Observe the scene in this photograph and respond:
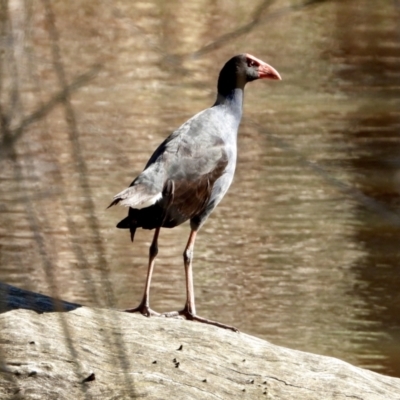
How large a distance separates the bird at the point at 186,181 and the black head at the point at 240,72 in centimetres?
24

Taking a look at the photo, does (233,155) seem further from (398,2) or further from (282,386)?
(398,2)

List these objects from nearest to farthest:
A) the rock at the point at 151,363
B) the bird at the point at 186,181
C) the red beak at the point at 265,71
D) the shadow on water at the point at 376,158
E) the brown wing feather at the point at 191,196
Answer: the rock at the point at 151,363 < the bird at the point at 186,181 < the brown wing feather at the point at 191,196 < the red beak at the point at 265,71 < the shadow on water at the point at 376,158

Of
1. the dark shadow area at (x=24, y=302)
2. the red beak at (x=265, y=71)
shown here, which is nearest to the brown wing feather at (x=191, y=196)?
the dark shadow area at (x=24, y=302)

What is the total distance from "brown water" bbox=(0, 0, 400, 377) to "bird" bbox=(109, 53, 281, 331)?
28 centimetres

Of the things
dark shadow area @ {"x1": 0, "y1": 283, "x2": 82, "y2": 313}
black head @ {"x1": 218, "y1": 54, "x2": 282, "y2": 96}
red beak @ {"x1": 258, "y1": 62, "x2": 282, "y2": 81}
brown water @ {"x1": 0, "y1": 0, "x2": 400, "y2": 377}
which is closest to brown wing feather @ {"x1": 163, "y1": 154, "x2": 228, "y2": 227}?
brown water @ {"x1": 0, "y1": 0, "x2": 400, "y2": 377}

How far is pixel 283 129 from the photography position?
12.3 metres

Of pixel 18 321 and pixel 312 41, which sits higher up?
pixel 18 321

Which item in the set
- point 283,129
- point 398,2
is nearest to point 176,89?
point 283,129

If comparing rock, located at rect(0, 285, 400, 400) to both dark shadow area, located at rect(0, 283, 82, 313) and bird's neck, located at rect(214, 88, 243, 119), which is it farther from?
bird's neck, located at rect(214, 88, 243, 119)

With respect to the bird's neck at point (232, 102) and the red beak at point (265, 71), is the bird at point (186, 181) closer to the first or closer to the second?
the bird's neck at point (232, 102)

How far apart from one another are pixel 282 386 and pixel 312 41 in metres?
13.9

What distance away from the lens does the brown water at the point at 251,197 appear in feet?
24.2

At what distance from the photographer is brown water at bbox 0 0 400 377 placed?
739cm

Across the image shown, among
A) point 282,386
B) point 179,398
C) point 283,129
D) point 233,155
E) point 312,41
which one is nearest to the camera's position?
point 179,398
